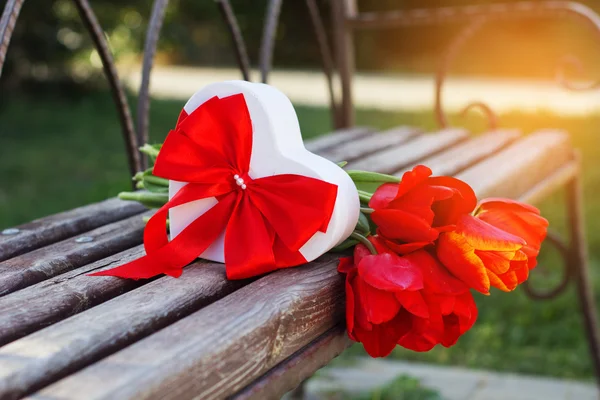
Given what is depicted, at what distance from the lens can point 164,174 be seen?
3.22 feet

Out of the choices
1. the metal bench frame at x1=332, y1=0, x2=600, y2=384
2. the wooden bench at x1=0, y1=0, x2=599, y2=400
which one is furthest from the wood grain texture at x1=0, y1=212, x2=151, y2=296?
the metal bench frame at x1=332, y1=0, x2=600, y2=384

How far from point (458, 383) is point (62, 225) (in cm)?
143

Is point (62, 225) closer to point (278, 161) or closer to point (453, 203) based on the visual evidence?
point (278, 161)

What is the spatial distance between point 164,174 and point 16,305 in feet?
0.80

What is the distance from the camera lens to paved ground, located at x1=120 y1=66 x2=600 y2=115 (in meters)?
6.35

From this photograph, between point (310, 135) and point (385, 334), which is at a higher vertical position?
point (385, 334)

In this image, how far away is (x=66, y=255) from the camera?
107cm

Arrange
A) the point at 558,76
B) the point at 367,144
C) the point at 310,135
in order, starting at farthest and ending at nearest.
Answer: the point at 310,135 → the point at 558,76 → the point at 367,144

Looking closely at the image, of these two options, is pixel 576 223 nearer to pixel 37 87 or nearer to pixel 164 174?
pixel 164 174

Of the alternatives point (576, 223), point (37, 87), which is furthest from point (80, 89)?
point (576, 223)

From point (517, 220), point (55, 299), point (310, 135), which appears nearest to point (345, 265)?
point (517, 220)

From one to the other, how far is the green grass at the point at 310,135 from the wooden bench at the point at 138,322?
1621 mm

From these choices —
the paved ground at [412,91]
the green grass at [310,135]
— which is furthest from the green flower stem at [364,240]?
the paved ground at [412,91]

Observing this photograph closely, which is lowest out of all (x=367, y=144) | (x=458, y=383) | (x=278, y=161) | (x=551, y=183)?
(x=458, y=383)
